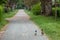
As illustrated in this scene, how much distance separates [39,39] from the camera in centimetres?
1192

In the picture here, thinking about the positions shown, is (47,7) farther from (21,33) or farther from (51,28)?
(21,33)

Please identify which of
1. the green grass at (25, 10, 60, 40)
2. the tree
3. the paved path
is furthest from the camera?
the tree

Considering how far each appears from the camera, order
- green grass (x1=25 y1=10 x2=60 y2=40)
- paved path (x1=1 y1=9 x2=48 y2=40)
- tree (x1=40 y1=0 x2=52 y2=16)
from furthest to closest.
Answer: tree (x1=40 y1=0 x2=52 y2=16), green grass (x1=25 y1=10 x2=60 y2=40), paved path (x1=1 y1=9 x2=48 y2=40)

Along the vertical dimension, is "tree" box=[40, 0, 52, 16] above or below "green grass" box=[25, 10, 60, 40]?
below

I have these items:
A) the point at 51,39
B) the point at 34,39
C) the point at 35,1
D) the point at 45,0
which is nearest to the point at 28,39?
the point at 34,39

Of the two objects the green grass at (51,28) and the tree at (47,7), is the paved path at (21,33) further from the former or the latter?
the tree at (47,7)

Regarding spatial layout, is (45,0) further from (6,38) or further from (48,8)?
(6,38)

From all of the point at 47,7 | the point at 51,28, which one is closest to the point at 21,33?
the point at 51,28

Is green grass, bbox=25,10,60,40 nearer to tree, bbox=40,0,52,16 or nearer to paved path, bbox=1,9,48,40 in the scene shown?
paved path, bbox=1,9,48,40

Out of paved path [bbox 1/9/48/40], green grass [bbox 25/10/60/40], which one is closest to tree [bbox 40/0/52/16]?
green grass [bbox 25/10/60/40]

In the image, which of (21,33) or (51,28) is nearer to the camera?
(21,33)

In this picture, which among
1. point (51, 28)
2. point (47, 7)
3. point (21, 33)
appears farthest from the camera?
point (47, 7)

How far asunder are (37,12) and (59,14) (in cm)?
1228

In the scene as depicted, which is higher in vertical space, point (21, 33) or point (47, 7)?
point (21, 33)
